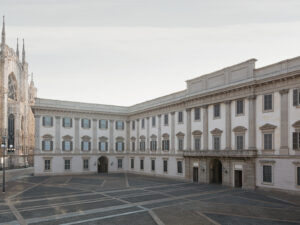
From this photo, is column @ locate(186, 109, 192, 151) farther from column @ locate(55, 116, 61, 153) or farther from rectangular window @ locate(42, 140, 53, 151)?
rectangular window @ locate(42, 140, 53, 151)

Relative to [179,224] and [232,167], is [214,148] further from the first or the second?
[179,224]

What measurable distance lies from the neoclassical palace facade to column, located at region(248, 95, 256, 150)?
0.38 feet

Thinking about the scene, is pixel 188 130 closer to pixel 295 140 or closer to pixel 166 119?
pixel 166 119

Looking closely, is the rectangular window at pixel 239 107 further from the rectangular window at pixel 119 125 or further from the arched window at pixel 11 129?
the arched window at pixel 11 129

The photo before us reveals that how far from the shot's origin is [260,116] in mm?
33656

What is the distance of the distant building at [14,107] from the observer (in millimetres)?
74438

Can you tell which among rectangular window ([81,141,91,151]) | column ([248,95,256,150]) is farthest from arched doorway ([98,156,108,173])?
column ([248,95,256,150])

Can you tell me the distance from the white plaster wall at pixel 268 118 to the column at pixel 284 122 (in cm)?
47

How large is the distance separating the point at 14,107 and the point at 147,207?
68469 millimetres

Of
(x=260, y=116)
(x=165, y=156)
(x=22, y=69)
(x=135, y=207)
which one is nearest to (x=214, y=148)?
(x=260, y=116)

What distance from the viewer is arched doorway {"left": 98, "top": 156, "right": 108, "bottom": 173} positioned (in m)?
59.9

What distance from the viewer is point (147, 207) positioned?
78.6 feet

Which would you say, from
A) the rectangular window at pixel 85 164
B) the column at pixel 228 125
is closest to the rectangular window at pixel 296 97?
the column at pixel 228 125

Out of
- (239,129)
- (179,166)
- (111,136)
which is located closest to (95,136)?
→ (111,136)
